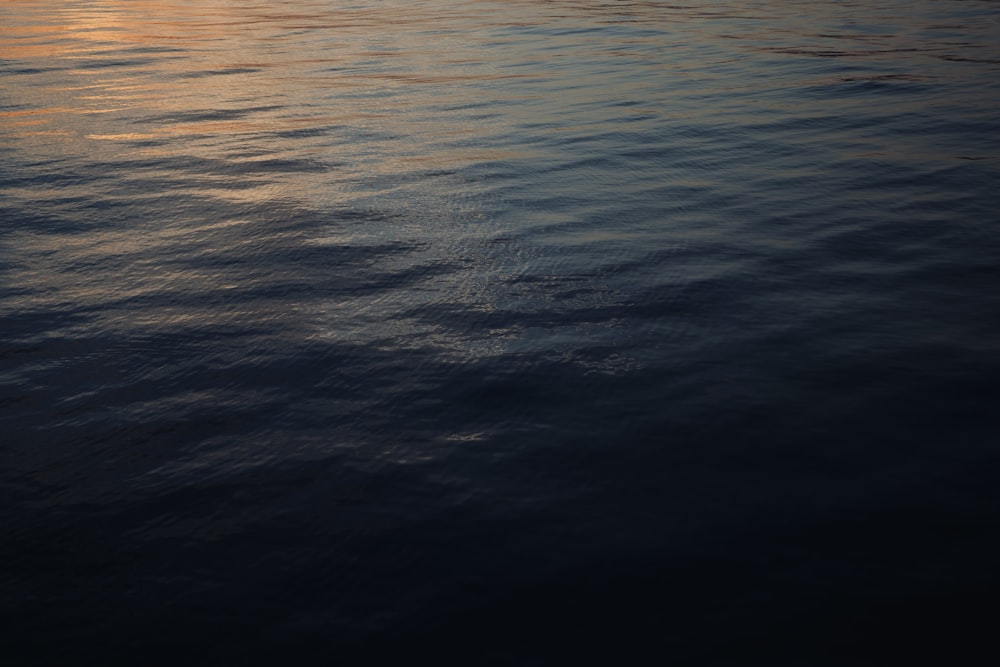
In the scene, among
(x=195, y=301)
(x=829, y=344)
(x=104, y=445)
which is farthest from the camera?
(x=195, y=301)

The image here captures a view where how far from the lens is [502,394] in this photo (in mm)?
4066

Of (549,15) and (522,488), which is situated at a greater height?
(549,15)

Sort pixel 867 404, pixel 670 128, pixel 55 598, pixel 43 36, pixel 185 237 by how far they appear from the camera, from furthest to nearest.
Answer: pixel 43 36, pixel 670 128, pixel 185 237, pixel 867 404, pixel 55 598

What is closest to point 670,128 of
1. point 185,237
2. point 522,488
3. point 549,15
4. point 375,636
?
point 185,237

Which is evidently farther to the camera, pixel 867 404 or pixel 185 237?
pixel 185 237

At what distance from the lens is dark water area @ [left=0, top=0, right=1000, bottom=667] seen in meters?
2.67

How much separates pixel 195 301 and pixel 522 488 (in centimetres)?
280

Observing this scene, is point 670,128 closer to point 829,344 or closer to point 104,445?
point 829,344

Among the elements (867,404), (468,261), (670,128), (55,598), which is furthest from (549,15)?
(55,598)

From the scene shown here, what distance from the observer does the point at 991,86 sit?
11.6 meters

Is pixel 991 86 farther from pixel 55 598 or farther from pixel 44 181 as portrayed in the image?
pixel 55 598

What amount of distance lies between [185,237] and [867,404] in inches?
190

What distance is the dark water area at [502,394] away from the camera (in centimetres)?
267

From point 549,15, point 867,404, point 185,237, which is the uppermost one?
point 549,15
